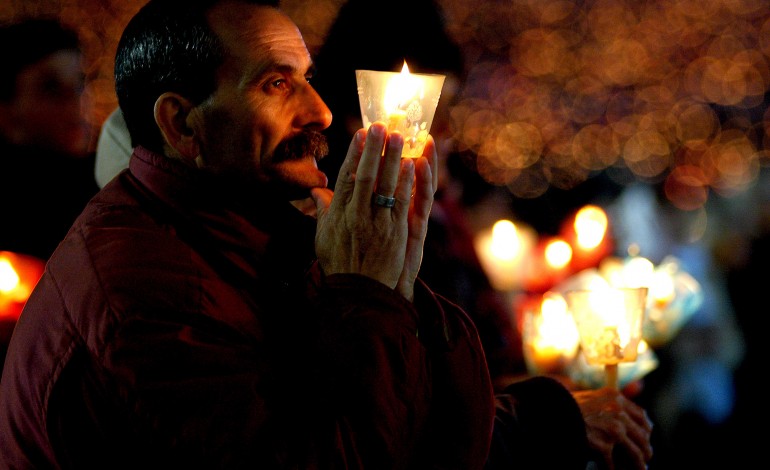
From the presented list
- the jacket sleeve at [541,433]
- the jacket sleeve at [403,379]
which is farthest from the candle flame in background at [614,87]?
the jacket sleeve at [403,379]

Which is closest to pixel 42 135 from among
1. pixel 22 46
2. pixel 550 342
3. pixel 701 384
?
pixel 22 46

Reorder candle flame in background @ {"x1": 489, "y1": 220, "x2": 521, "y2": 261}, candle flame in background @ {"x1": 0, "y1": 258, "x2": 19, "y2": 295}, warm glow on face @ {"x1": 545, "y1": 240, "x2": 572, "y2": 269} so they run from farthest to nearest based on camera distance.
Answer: warm glow on face @ {"x1": 545, "y1": 240, "x2": 572, "y2": 269}
candle flame in background @ {"x1": 489, "y1": 220, "x2": 521, "y2": 261}
candle flame in background @ {"x1": 0, "y1": 258, "x2": 19, "y2": 295}

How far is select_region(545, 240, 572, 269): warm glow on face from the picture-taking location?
4.19m

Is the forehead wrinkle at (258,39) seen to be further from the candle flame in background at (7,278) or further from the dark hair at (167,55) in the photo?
the candle flame in background at (7,278)

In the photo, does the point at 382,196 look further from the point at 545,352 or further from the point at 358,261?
the point at 545,352

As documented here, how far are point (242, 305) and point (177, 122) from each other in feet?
1.63

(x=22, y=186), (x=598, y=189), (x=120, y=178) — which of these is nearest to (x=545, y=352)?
(x=120, y=178)

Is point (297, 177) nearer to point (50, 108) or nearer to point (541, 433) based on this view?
point (541, 433)

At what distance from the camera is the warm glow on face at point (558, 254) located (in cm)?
A: 419

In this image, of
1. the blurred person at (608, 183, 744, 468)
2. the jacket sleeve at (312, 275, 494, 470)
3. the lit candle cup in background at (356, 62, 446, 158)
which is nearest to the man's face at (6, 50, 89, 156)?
the lit candle cup in background at (356, 62, 446, 158)

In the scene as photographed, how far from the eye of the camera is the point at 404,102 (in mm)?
1670

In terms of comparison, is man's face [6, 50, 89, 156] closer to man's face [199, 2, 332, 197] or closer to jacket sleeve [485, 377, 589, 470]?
man's face [199, 2, 332, 197]

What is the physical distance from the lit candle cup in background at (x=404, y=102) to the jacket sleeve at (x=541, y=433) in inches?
29.9

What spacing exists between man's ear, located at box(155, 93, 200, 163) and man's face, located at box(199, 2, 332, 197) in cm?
3
